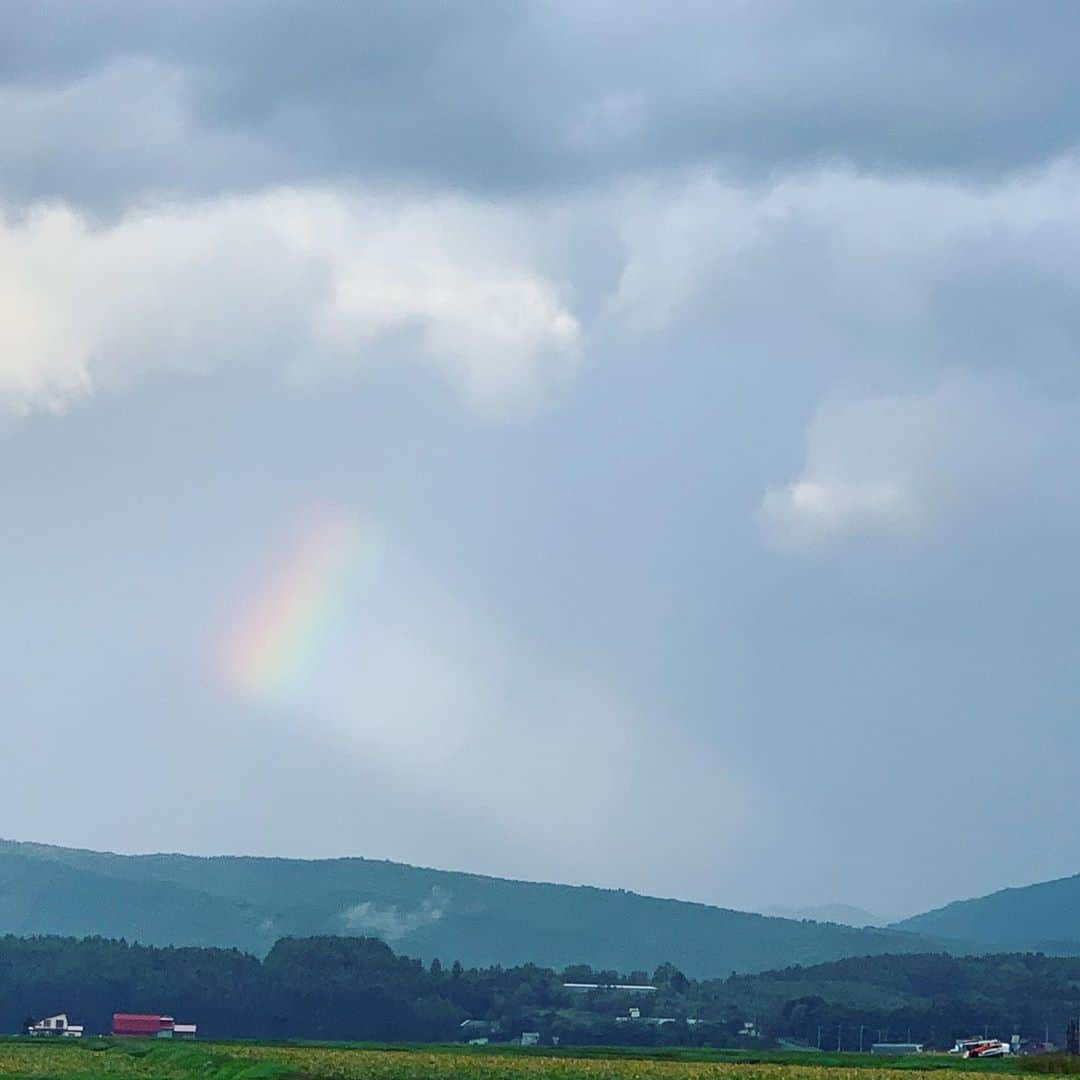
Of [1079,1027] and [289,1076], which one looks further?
[1079,1027]

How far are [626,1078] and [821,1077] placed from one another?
9.25 metres

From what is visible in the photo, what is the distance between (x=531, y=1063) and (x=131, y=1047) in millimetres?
32192

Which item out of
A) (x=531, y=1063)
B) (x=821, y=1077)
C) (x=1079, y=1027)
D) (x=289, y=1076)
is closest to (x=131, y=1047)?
(x=531, y=1063)

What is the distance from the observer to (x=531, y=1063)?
117500 mm

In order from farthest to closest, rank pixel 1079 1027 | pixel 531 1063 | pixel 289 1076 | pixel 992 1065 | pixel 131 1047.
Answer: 1. pixel 1079 1027
2. pixel 131 1047
3. pixel 992 1065
4. pixel 531 1063
5. pixel 289 1076

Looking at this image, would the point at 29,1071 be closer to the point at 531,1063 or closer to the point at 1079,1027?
the point at 531,1063

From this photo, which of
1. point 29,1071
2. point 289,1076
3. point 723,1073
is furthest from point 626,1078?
point 29,1071

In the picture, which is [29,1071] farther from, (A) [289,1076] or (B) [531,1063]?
(B) [531,1063]

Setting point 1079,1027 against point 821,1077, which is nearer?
point 821,1077

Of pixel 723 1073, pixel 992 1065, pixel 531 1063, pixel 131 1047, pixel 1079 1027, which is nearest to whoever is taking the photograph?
pixel 723 1073

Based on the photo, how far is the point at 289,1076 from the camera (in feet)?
330

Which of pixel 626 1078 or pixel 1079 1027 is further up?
pixel 1079 1027

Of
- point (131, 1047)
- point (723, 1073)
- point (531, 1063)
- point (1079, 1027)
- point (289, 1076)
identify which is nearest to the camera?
point (289, 1076)

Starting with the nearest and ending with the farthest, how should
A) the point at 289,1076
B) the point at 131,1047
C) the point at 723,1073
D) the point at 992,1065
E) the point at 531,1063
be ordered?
the point at 289,1076 → the point at 723,1073 → the point at 531,1063 → the point at 992,1065 → the point at 131,1047
